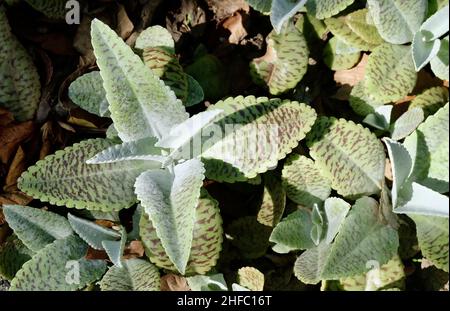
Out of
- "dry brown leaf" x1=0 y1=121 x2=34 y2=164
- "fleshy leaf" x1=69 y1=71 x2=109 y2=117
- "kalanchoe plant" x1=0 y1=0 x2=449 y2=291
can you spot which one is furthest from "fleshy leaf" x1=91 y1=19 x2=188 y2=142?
"dry brown leaf" x1=0 y1=121 x2=34 y2=164

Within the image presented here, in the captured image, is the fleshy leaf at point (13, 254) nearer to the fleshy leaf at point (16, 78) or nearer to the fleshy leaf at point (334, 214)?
the fleshy leaf at point (16, 78)

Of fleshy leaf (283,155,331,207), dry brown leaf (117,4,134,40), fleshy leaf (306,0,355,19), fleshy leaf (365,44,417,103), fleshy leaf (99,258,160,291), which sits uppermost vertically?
fleshy leaf (306,0,355,19)

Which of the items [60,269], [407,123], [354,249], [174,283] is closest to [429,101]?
[407,123]

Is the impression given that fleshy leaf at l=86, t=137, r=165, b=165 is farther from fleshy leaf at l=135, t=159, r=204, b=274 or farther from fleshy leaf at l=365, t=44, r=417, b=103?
fleshy leaf at l=365, t=44, r=417, b=103

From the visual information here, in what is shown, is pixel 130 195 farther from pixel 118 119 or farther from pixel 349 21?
pixel 349 21

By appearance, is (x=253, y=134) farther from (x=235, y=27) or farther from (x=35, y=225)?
(x=35, y=225)
